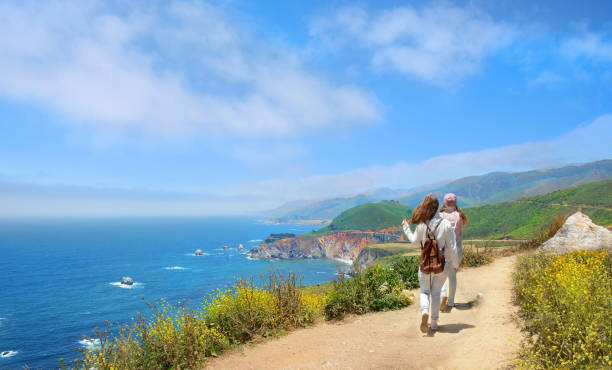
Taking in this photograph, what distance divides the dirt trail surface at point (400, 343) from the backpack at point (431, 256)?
1.29 metres

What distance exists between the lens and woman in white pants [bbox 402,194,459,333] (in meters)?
6.01

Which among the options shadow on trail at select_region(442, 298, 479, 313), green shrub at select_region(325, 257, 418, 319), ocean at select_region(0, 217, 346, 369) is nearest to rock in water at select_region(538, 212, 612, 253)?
shadow on trail at select_region(442, 298, 479, 313)

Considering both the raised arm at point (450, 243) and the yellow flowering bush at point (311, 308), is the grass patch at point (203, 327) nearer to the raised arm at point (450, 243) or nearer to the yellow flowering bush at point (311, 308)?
the yellow flowering bush at point (311, 308)

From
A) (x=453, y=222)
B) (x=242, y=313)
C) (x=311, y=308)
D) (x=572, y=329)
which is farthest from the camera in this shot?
(x=311, y=308)

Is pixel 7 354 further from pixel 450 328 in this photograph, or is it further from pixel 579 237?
pixel 579 237

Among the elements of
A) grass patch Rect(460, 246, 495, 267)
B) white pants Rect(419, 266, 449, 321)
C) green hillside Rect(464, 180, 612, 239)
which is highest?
white pants Rect(419, 266, 449, 321)

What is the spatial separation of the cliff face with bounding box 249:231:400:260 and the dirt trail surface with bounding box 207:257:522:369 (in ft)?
487

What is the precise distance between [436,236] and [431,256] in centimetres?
38

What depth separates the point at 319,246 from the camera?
169 metres

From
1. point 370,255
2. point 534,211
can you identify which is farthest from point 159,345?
point 534,211

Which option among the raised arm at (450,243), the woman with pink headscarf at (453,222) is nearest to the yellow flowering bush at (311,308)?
the woman with pink headscarf at (453,222)

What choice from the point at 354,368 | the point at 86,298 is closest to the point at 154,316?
the point at 354,368

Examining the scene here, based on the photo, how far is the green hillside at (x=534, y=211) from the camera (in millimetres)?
81375

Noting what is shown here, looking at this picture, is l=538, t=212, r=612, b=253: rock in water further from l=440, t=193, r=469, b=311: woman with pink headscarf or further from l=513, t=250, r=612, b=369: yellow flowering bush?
l=513, t=250, r=612, b=369: yellow flowering bush
